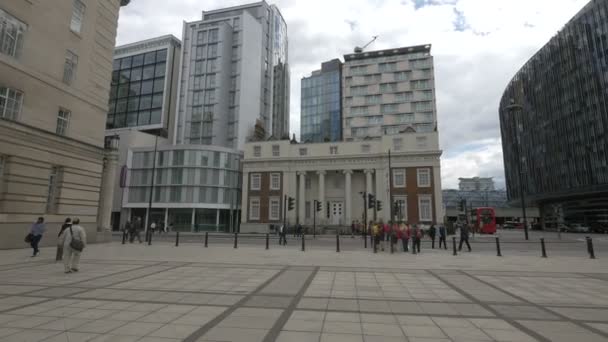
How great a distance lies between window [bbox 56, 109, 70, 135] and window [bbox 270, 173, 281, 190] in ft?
100

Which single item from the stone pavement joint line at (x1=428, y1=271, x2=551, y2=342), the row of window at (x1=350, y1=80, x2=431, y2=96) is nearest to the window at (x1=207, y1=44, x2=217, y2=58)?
the row of window at (x1=350, y1=80, x2=431, y2=96)

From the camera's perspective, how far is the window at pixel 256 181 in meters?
49.1

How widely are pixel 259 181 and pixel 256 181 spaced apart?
1.74 ft

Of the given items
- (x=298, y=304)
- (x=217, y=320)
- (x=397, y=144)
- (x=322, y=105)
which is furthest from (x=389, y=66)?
(x=217, y=320)

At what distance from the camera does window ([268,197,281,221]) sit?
47.4m

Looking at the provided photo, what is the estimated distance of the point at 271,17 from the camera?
75.2 meters

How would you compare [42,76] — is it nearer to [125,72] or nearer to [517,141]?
[125,72]

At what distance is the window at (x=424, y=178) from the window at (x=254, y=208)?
23043 millimetres

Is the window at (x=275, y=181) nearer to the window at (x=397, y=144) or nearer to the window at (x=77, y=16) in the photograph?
the window at (x=397, y=144)

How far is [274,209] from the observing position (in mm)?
47781

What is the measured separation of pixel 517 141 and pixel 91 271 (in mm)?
85565

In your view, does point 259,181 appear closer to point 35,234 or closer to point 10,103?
point 10,103

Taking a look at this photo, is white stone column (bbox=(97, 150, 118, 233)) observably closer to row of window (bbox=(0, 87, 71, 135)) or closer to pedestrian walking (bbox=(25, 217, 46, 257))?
row of window (bbox=(0, 87, 71, 135))

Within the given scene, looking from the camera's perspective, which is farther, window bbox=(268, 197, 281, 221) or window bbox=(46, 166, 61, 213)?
window bbox=(268, 197, 281, 221)
